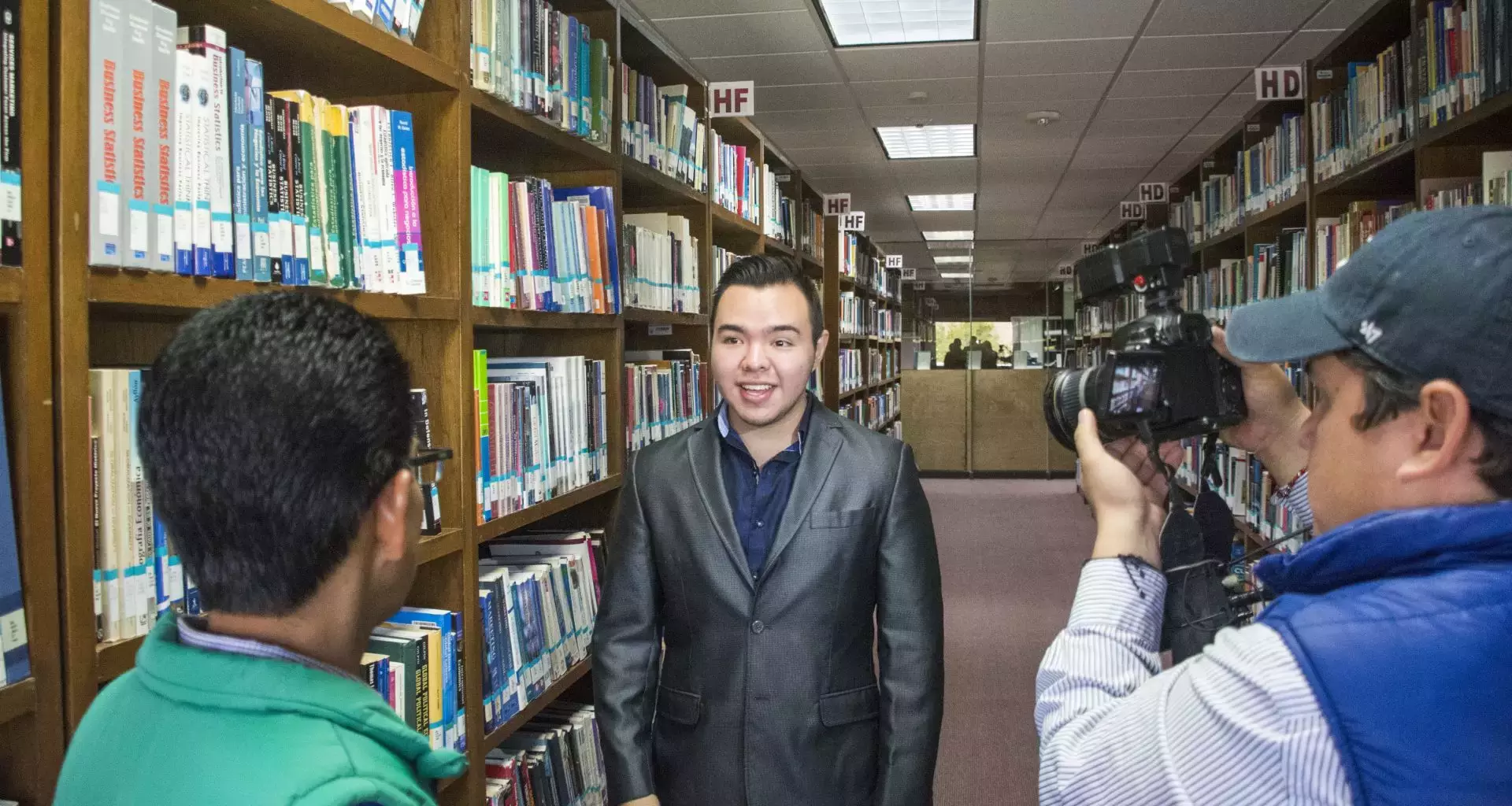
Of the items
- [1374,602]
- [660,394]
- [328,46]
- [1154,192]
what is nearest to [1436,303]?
[1374,602]

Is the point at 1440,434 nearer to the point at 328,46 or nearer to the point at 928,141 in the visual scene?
the point at 328,46

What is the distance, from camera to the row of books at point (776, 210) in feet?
14.8

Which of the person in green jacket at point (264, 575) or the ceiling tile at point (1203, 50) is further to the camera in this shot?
the ceiling tile at point (1203, 50)

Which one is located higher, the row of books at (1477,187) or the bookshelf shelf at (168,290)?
the row of books at (1477,187)

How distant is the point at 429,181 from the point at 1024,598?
4.42m

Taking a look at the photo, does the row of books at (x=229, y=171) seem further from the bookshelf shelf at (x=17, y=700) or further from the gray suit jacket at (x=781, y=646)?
the gray suit jacket at (x=781, y=646)

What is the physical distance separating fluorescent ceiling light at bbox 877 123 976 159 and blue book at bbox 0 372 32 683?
5438 millimetres

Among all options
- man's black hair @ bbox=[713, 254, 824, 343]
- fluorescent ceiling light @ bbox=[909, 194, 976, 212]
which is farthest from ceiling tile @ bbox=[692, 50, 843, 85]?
fluorescent ceiling light @ bbox=[909, 194, 976, 212]

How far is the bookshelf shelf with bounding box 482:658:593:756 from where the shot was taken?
1841mm

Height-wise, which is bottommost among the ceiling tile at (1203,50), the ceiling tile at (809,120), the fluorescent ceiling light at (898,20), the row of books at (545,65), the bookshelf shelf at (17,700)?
the bookshelf shelf at (17,700)

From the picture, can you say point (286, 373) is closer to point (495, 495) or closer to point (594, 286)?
point (495, 495)

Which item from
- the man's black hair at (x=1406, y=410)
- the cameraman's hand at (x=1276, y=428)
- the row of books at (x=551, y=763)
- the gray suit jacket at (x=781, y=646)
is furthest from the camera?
the row of books at (x=551, y=763)

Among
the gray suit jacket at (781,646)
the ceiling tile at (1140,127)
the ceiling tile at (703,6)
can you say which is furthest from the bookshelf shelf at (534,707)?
the ceiling tile at (1140,127)

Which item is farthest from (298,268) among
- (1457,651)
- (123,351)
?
(1457,651)
